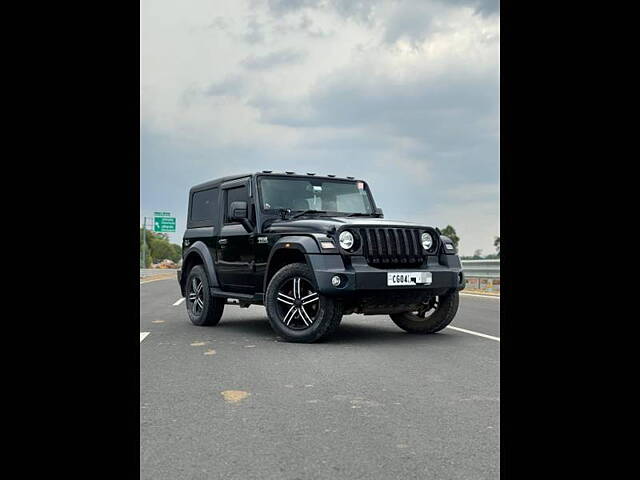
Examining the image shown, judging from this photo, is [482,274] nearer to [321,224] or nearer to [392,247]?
[392,247]

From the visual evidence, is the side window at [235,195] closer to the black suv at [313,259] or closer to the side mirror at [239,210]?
the black suv at [313,259]

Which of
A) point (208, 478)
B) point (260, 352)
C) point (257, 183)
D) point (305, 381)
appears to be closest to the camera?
point (208, 478)

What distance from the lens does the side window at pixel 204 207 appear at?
10203mm

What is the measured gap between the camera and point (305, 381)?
18.1 feet

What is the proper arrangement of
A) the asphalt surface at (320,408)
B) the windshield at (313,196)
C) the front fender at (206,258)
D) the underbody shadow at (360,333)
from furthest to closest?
the front fender at (206,258), the windshield at (313,196), the underbody shadow at (360,333), the asphalt surface at (320,408)

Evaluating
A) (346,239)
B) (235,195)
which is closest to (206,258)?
(235,195)

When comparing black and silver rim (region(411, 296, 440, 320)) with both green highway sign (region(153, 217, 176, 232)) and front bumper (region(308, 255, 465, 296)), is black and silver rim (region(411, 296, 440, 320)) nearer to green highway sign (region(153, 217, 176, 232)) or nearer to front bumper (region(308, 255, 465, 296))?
front bumper (region(308, 255, 465, 296))

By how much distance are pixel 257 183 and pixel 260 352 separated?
2.87 metres

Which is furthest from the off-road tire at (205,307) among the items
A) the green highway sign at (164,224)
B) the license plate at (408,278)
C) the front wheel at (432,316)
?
the green highway sign at (164,224)

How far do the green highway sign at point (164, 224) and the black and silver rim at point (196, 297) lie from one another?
187ft
